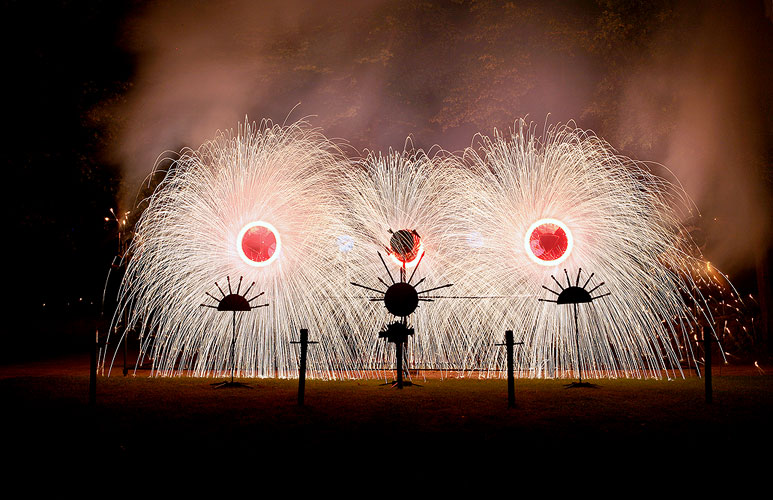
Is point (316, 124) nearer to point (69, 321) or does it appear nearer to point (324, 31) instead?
point (324, 31)

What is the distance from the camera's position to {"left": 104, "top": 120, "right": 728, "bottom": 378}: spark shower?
11781mm

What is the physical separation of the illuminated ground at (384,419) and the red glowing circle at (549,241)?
2509 millimetres

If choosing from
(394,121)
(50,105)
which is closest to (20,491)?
(50,105)

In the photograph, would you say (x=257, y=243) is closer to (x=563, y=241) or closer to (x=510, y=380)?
(x=563, y=241)

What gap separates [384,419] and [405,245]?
4959mm

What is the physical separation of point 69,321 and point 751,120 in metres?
24.0

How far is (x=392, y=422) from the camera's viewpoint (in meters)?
6.64

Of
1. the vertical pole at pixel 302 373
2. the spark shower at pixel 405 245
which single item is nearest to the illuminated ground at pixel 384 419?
the vertical pole at pixel 302 373

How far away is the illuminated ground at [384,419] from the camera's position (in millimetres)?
5395

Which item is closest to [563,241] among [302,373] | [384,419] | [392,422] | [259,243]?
[259,243]

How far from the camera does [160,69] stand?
15.9 meters

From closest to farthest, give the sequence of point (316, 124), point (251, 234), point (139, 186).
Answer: point (251, 234), point (139, 186), point (316, 124)

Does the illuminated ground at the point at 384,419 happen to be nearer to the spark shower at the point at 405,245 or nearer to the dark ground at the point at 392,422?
the dark ground at the point at 392,422

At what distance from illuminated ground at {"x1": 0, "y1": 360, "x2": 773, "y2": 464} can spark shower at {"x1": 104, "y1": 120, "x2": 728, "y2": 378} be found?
1.76 metres
